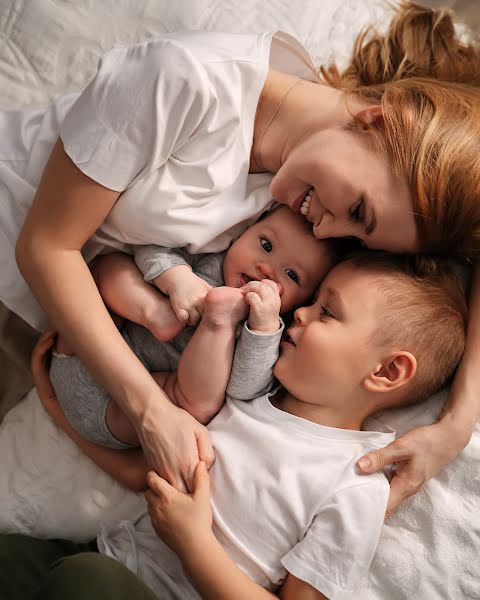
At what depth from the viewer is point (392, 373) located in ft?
3.64

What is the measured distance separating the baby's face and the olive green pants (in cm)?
50

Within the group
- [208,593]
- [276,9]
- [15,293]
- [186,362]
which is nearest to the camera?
[208,593]

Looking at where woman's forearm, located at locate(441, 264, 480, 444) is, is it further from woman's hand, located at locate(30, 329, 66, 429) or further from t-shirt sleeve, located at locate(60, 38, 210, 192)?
woman's hand, located at locate(30, 329, 66, 429)

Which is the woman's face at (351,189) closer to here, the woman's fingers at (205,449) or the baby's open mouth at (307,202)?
the baby's open mouth at (307,202)

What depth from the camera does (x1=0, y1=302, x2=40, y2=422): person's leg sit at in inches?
54.5

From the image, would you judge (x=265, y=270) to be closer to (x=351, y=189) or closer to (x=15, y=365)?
(x=351, y=189)

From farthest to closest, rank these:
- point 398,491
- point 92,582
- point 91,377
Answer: point 91,377, point 398,491, point 92,582

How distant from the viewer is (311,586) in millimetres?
1028

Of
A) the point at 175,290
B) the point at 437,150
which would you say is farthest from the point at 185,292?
the point at 437,150

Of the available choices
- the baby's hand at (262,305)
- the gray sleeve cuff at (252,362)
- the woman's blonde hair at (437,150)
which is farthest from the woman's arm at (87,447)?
the woman's blonde hair at (437,150)

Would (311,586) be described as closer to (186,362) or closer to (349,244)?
(186,362)

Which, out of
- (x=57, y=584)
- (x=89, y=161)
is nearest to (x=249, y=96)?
(x=89, y=161)

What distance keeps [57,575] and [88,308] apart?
42cm

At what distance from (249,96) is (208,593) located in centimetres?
80
